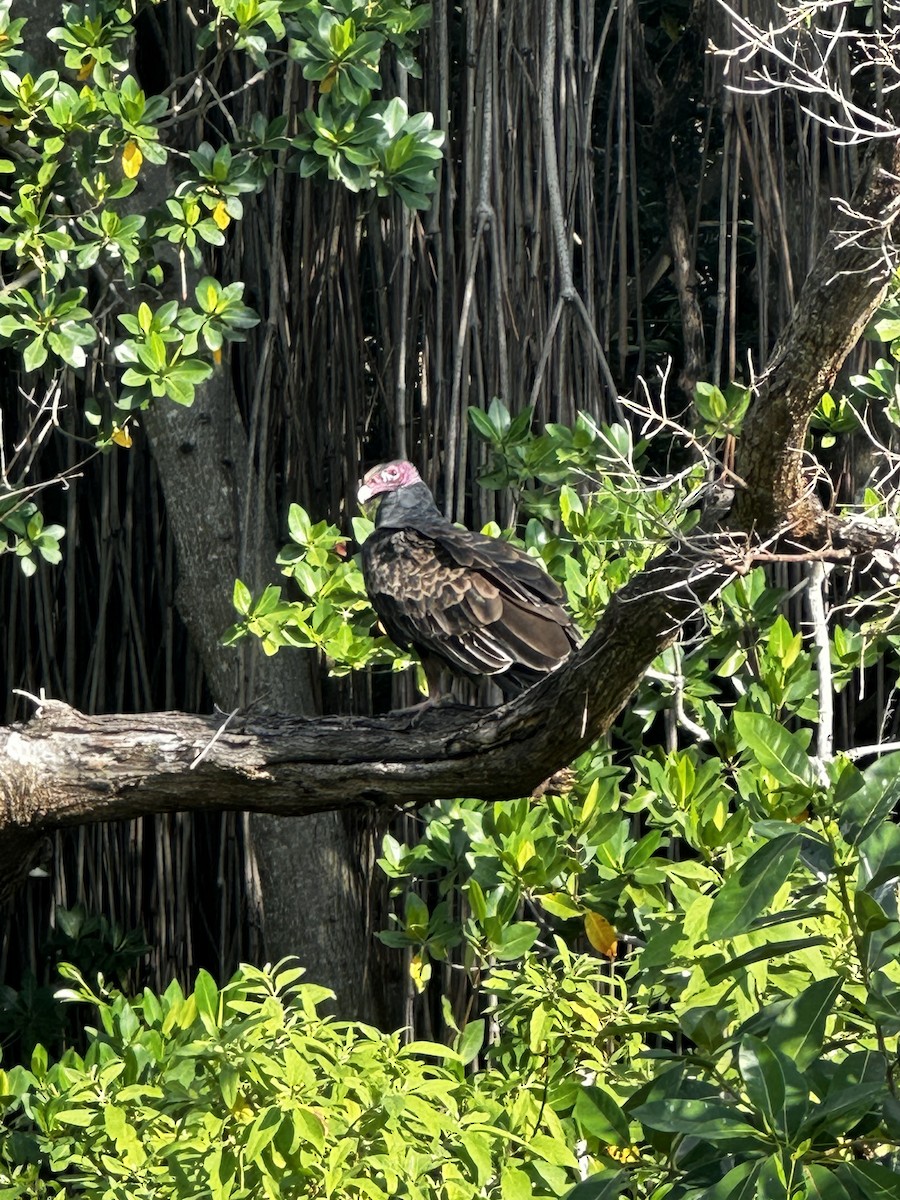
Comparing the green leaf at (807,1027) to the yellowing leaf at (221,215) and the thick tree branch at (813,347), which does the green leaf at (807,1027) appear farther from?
the yellowing leaf at (221,215)

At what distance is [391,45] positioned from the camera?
12.2 feet

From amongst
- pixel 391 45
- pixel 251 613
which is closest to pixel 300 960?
pixel 251 613

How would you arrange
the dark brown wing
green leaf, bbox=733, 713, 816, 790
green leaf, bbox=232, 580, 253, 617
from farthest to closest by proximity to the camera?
the dark brown wing
green leaf, bbox=232, 580, 253, 617
green leaf, bbox=733, 713, 816, 790

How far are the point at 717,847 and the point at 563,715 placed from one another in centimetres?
52

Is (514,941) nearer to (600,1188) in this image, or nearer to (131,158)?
(600,1188)

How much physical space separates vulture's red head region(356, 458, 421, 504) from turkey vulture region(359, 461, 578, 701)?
18 centimetres

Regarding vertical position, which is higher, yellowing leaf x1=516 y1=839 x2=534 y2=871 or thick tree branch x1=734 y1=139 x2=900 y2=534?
thick tree branch x1=734 y1=139 x2=900 y2=534

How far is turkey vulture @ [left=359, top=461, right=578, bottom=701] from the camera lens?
123 inches

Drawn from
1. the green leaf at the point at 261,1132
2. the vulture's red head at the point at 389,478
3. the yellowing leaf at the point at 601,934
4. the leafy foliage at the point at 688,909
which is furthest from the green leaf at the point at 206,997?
the vulture's red head at the point at 389,478

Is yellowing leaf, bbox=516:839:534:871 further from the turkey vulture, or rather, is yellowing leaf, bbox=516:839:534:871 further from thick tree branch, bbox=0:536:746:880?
the turkey vulture

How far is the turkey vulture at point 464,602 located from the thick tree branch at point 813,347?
124 cm

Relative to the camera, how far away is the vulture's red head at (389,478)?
3.66 metres

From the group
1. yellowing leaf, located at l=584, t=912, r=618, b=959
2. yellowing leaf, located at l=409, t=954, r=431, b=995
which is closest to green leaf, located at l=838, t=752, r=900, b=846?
yellowing leaf, located at l=584, t=912, r=618, b=959

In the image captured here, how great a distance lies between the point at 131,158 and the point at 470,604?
3.70 feet
